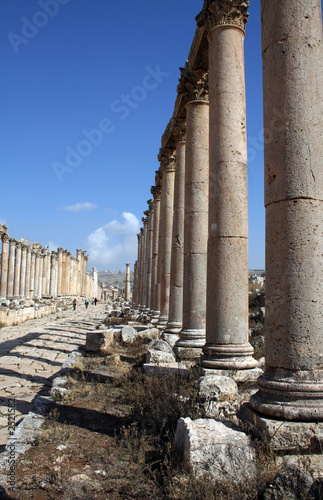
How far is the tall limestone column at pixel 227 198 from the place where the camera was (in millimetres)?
7699

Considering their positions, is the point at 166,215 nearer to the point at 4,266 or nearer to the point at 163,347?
the point at 163,347

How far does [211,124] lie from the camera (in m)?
8.64

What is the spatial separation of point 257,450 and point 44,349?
12.3m

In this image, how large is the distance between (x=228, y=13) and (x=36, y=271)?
51582 millimetres

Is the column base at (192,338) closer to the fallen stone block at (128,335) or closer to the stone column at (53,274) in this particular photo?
the fallen stone block at (128,335)

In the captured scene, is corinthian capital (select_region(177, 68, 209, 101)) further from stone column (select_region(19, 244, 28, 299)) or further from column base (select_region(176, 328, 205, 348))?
stone column (select_region(19, 244, 28, 299))

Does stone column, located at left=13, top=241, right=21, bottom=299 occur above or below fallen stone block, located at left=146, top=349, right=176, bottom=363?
above

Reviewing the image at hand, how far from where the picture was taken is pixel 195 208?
38.8 feet

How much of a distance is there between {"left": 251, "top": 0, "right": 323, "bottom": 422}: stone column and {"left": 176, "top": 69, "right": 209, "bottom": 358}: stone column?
5.99 metres

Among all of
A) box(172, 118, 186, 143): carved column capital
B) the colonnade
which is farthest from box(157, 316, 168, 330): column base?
the colonnade

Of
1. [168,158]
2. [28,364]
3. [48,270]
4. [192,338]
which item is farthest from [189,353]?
[48,270]

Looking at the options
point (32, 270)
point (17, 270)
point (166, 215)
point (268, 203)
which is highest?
point (166, 215)

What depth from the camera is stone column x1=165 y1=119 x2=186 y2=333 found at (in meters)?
14.8

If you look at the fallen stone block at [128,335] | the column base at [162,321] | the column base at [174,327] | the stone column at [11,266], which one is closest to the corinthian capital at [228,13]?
the column base at [174,327]
